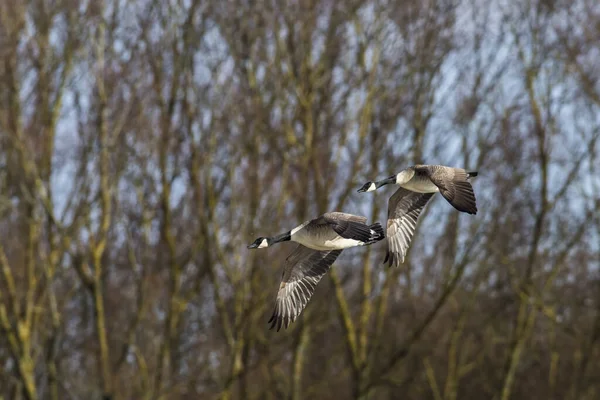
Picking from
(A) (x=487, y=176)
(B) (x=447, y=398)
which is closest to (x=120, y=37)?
(A) (x=487, y=176)

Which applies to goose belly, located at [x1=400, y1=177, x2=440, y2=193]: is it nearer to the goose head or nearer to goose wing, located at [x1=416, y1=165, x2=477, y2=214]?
goose wing, located at [x1=416, y1=165, x2=477, y2=214]

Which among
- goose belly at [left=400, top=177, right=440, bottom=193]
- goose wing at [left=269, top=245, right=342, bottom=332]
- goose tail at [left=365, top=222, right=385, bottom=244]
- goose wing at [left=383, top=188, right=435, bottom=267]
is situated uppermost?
goose belly at [left=400, top=177, right=440, bottom=193]

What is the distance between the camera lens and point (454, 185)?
7.86 metres

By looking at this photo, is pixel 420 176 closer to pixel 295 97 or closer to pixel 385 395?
pixel 295 97

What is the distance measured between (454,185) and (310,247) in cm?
124

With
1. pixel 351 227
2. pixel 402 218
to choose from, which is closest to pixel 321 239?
pixel 351 227

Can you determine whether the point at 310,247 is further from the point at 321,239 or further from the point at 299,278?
the point at 299,278

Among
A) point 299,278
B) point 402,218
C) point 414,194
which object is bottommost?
point 299,278

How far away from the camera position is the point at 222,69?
58.4 ft

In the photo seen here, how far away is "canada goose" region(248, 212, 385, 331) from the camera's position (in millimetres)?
7473

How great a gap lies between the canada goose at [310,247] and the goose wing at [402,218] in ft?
1.78

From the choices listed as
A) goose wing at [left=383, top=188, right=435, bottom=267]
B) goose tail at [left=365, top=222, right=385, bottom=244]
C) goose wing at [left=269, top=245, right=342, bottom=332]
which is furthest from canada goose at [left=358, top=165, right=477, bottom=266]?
goose wing at [left=269, top=245, right=342, bottom=332]

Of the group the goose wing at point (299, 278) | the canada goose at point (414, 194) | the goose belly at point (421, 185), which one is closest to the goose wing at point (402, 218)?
the canada goose at point (414, 194)

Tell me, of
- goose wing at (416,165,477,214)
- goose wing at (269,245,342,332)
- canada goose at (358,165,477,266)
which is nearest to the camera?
goose wing at (416,165,477,214)
